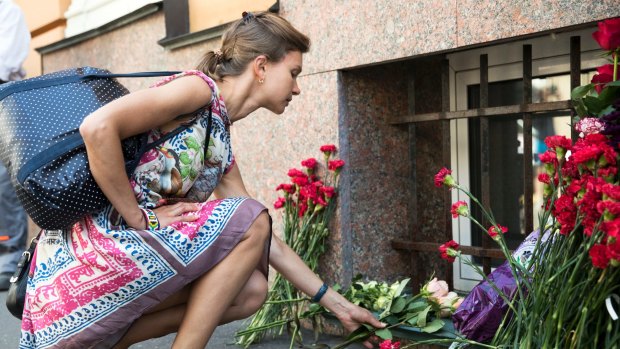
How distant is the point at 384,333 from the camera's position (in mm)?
2863

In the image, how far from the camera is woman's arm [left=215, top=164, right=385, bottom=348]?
112 inches

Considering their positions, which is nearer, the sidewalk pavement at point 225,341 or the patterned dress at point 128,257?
the patterned dress at point 128,257

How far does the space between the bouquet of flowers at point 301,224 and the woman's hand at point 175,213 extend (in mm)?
1031

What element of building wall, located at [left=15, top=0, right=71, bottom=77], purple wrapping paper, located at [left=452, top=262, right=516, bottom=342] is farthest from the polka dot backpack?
building wall, located at [left=15, top=0, right=71, bottom=77]

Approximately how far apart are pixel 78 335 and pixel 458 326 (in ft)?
3.83

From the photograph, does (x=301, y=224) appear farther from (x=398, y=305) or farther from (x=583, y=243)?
(x=583, y=243)

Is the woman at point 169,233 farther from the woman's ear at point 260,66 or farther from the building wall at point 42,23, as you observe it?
the building wall at point 42,23

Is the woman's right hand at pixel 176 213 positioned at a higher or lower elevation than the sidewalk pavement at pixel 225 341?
higher

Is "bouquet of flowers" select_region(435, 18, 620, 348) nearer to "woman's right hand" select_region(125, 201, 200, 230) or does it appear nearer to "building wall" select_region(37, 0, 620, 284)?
"woman's right hand" select_region(125, 201, 200, 230)

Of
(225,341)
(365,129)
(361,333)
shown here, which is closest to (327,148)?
(365,129)

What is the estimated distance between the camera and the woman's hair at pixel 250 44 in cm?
278

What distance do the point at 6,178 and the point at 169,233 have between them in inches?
145

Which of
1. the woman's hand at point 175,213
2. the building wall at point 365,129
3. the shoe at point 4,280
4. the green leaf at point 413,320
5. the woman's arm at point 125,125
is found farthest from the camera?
the shoe at point 4,280

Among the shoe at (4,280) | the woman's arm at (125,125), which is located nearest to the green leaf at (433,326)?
the woman's arm at (125,125)
